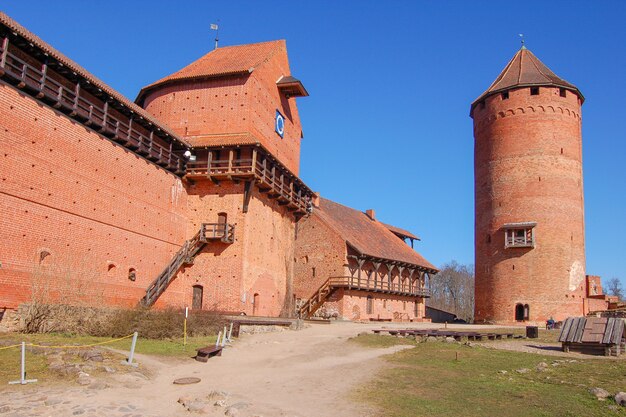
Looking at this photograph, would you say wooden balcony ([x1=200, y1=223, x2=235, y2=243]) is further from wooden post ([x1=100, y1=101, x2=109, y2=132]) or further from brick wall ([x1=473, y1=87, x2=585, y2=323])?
brick wall ([x1=473, y1=87, x2=585, y2=323])

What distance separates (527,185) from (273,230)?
21877 mm

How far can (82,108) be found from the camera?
21.9 metres

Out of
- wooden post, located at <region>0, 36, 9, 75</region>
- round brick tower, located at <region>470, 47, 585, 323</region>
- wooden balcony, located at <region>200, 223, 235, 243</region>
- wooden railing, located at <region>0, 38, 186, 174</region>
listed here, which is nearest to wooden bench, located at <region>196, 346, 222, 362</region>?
wooden railing, located at <region>0, 38, 186, 174</region>

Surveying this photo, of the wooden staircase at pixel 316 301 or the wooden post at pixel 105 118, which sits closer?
the wooden post at pixel 105 118

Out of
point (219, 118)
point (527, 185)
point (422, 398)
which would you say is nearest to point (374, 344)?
point (422, 398)

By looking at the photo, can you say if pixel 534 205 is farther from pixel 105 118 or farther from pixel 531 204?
pixel 105 118

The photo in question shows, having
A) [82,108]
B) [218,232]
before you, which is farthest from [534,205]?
[82,108]

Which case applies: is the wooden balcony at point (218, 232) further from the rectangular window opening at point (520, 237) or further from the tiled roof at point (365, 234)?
the rectangular window opening at point (520, 237)

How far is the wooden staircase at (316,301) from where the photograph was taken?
3838 cm

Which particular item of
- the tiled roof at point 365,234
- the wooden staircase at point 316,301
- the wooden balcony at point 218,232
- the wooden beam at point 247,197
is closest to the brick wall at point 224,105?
the wooden beam at point 247,197

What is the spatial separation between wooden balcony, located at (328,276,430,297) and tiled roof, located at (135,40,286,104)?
1566cm

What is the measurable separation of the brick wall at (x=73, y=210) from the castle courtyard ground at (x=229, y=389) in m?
6.97

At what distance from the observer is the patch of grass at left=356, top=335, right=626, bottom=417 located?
408 inches

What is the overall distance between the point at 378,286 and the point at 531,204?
13261 millimetres
